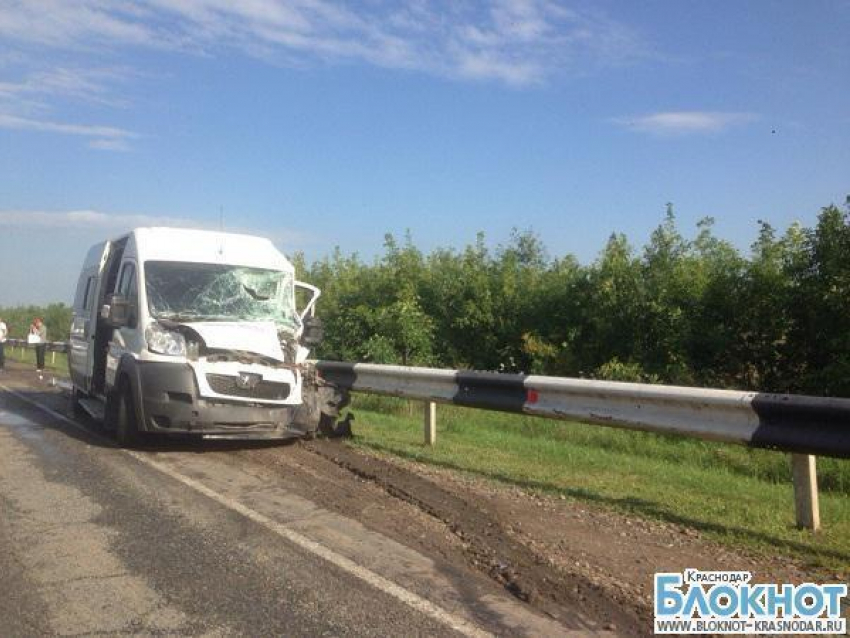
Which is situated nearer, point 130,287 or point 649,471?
point 649,471

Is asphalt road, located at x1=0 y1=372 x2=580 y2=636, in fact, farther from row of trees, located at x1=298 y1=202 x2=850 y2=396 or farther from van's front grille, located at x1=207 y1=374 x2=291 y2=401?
row of trees, located at x1=298 y1=202 x2=850 y2=396

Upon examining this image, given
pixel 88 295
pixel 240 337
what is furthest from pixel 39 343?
pixel 240 337

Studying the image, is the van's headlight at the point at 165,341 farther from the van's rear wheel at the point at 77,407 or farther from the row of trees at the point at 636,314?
the row of trees at the point at 636,314

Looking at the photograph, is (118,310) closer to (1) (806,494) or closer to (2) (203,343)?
(2) (203,343)

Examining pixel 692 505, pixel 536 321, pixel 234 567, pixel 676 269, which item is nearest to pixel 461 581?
pixel 234 567

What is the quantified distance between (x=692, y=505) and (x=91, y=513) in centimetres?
473

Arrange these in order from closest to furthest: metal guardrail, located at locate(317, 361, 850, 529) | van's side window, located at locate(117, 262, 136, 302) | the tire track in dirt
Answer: the tire track in dirt
metal guardrail, located at locate(317, 361, 850, 529)
van's side window, located at locate(117, 262, 136, 302)

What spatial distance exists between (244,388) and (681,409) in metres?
4.50

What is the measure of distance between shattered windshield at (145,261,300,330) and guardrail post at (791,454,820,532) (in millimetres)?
6035

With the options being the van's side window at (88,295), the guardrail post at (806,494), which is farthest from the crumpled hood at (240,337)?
the guardrail post at (806,494)

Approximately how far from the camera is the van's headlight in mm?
8867

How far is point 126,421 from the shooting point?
29.8 ft

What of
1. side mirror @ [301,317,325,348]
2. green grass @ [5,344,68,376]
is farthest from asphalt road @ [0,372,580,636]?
green grass @ [5,344,68,376]

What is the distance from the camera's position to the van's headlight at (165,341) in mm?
8867
